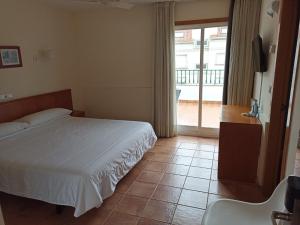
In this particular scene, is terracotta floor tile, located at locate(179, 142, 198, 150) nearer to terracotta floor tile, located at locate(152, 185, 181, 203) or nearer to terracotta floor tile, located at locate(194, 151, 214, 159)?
terracotta floor tile, located at locate(194, 151, 214, 159)

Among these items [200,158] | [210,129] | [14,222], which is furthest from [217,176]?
[14,222]

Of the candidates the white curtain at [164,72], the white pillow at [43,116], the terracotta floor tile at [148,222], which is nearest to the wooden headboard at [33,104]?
the white pillow at [43,116]

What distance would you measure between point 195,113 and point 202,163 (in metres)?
1.84

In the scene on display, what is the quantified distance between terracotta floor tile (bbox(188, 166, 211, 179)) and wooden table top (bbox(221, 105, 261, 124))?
2.55 feet

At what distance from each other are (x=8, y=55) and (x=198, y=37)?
10.5 ft

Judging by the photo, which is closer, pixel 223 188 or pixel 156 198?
pixel 156 198

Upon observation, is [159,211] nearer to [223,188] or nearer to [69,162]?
[223,188]

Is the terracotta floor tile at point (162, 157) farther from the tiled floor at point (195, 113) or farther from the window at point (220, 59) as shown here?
the window at point (220, 59)

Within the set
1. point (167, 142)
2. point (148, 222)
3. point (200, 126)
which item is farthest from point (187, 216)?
point (200, 126)

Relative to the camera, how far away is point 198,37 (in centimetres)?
416

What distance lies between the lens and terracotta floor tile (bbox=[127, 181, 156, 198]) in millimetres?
2618

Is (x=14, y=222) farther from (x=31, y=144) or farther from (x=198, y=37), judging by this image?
(x=198, y=37)

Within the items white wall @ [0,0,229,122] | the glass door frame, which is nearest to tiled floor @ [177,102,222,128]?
the glass door frame

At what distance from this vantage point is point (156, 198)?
8.30 ft
